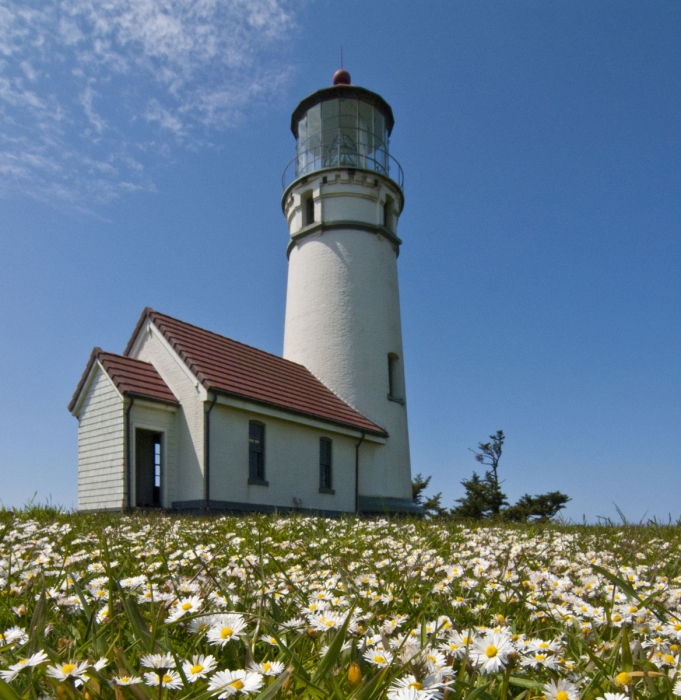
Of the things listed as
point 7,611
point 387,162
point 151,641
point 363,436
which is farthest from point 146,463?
point 151,641

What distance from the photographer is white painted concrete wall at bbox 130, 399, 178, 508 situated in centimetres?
1711

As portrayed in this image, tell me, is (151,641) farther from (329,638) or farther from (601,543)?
(601,543)

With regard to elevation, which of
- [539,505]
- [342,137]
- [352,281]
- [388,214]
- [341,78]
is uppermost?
[341,78]

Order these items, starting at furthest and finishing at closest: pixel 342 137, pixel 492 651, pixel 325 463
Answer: pixel 342 137
pixel 325 463
pixel 492 651

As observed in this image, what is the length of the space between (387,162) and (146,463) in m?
16.0

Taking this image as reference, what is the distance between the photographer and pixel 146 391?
1734cm

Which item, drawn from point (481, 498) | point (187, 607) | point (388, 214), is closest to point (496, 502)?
point (481, 498)

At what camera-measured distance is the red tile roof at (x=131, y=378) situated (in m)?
17.0

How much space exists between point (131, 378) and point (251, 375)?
400cm

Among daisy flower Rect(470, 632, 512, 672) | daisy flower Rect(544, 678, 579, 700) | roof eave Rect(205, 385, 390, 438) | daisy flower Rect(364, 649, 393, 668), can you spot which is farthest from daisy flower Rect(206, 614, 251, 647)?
roof eave Rect(205, 385, 390, 438)

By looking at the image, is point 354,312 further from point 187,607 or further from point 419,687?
point 419,687

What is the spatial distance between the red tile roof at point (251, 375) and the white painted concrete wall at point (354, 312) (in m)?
0.87

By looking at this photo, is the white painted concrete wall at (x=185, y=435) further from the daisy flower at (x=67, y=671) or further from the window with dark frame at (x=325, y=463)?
the daisy flower at (x=67, y=671)

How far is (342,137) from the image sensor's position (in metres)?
25.8
